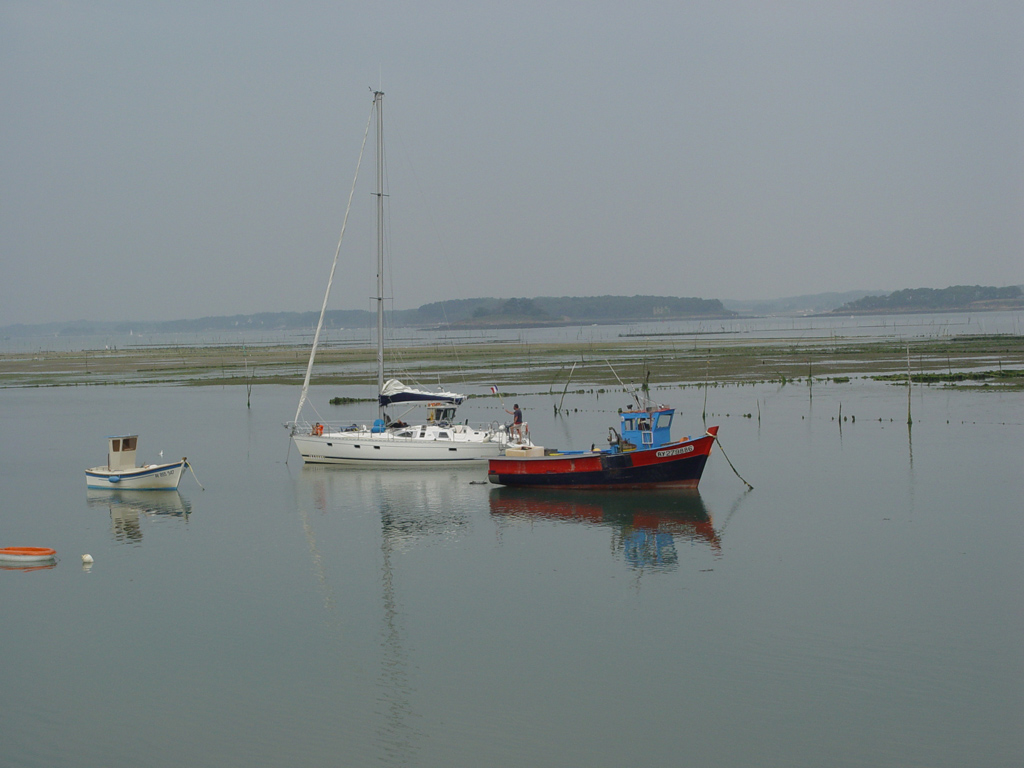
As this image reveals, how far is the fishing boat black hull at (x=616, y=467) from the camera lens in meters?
35.2

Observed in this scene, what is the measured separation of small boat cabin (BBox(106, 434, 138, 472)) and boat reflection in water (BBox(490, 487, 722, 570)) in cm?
1483

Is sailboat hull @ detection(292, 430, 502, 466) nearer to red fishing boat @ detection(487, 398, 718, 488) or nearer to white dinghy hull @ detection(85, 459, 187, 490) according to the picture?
red fishing boat @ detection(487, 398, 718, 488)

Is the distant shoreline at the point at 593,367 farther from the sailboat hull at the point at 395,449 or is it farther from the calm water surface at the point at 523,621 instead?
the calm water surface at the point at 523,621

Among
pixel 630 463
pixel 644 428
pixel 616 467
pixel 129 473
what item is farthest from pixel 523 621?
pixel 129 473

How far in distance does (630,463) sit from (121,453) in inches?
802

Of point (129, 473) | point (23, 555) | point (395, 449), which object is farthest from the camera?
point (395, 449)

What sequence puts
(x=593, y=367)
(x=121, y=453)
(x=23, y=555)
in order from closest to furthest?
(x=23, y=555), (x=121, y=453), (x=593, y=367)

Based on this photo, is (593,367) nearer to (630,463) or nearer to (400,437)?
(400,437)

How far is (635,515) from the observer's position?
32781mm

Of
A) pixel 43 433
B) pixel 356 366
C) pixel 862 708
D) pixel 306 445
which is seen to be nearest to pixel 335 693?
pixel 862 708

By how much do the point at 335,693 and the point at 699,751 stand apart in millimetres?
7028

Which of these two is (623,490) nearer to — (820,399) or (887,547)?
(887,547)

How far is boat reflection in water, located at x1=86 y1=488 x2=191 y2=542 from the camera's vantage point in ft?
107

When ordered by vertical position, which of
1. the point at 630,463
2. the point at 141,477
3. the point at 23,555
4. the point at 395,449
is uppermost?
the point at 395,449
